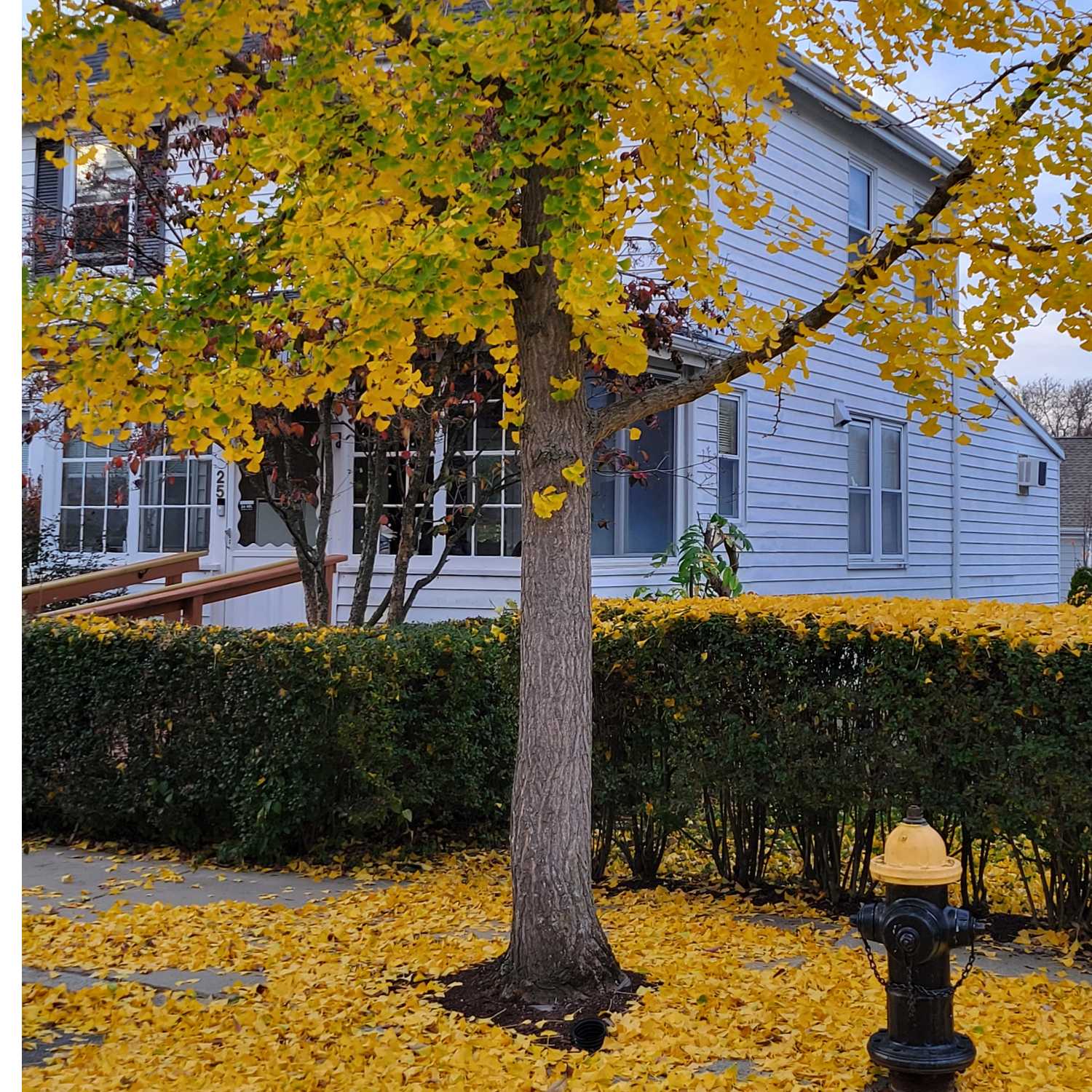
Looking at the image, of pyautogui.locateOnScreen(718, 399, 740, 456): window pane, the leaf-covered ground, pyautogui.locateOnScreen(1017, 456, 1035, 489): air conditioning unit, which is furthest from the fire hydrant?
pyautogui.locateOnScreen(1017, 456, 1035, 489): air conditioning unit

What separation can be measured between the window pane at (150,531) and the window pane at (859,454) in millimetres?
6731

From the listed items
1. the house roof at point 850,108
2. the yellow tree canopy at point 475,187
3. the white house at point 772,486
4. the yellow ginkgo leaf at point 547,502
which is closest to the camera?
the yellow tree canopy at point 475,187

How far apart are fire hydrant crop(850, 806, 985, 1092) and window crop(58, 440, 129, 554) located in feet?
27.8

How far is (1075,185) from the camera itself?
413 centimetres

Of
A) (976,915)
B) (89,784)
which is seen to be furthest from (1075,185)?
(89,784)

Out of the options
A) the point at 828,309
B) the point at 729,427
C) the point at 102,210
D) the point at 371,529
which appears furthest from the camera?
the point at 729,427

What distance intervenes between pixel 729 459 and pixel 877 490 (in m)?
2.84

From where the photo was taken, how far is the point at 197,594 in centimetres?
862

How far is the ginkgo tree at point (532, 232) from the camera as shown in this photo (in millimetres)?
3469

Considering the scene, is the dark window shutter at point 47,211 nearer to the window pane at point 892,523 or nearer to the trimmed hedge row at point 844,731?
the trimmed hedge row at point 844,731

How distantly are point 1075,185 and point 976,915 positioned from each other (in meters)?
2.79

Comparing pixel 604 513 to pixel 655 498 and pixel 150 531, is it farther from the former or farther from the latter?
pixel 150 531

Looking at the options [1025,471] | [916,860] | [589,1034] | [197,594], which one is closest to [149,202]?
[197,594]

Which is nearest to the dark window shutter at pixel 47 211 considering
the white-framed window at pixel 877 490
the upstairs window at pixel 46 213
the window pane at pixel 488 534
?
the upstairs window at pixel 46 213
